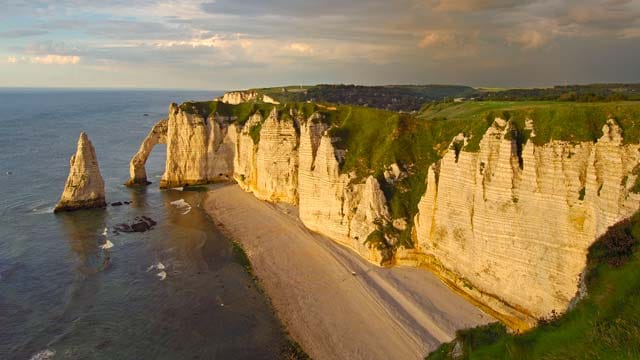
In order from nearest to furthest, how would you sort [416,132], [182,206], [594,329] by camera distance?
[594,329] → [416,132] → [182,206]

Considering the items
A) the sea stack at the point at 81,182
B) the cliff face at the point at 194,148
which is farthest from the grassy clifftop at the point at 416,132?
the sea stack at the point at 81,182

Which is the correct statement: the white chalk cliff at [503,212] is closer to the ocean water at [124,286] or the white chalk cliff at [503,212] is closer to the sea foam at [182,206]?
the ocean water at [124,286]

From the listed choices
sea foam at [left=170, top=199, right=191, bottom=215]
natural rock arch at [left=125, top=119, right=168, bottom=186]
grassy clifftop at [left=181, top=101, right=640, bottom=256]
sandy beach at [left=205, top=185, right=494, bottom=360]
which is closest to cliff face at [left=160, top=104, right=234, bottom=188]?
natural rock arch at [left=125, top=119, right=168, bottom=186]

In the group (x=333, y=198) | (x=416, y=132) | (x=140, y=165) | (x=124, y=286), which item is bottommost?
(x=124, y=286)

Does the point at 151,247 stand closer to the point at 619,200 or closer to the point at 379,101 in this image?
the point at 619,200

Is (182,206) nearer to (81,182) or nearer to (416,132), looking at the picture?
(81,182)

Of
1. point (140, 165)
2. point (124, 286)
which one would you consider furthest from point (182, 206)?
point (124, 286)
